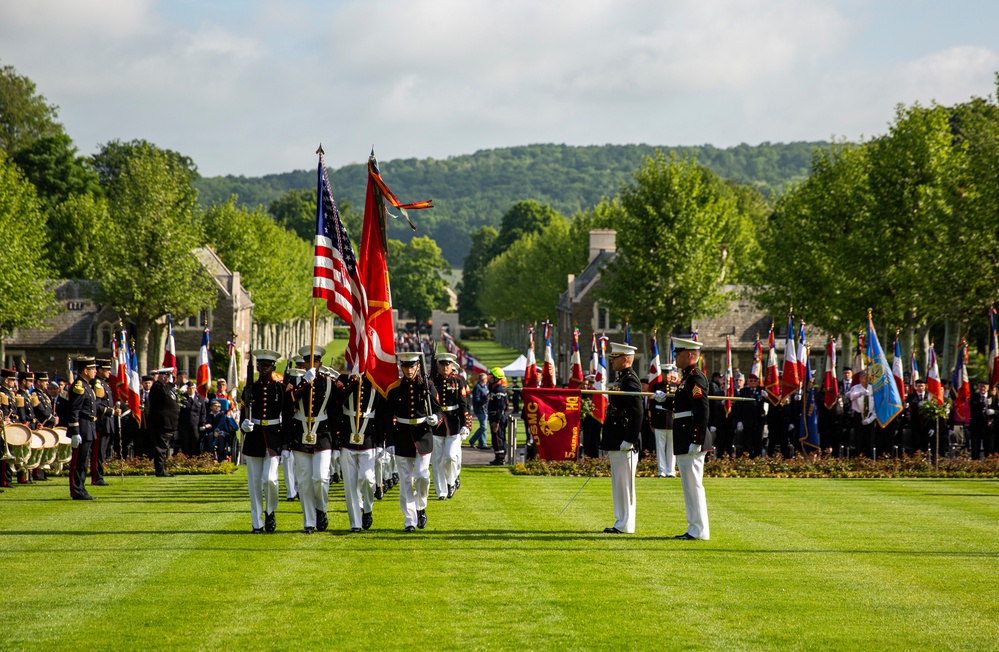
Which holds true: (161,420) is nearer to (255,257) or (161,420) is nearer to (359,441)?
(359,441)

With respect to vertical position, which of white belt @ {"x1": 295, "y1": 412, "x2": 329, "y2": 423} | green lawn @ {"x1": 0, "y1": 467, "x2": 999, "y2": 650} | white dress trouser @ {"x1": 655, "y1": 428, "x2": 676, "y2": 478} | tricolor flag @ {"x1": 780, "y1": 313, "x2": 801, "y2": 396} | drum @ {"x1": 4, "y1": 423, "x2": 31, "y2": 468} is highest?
tricolor flag @ {"x1": 780, "y1": 313, "x2": 801, "y2": 396}

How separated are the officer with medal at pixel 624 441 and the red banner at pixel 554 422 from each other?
339 inches

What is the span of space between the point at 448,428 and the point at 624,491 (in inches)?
197

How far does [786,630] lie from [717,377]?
73.0 ft

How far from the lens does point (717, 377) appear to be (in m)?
31.2

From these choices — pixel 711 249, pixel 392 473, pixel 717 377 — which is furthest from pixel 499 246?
pixel 392 473

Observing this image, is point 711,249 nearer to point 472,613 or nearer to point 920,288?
point 920,288

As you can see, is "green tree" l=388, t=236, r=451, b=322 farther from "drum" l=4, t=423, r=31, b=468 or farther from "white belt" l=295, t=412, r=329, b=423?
"white belt" l=295, t=412, r=329, b=423

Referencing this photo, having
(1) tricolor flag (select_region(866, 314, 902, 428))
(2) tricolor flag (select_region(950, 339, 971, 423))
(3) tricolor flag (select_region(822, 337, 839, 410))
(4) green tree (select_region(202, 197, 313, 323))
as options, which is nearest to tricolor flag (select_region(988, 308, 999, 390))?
(2) tricolor flag (select_region(950, 339, 971, 423))

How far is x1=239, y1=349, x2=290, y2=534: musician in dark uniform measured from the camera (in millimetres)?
14586

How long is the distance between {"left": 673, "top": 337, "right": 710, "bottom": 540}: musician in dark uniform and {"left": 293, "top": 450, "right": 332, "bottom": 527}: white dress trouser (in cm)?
439

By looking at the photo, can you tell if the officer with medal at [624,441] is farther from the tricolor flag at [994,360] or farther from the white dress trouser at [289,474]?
the tricolor flag at [994,360]

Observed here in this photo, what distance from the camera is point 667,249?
56.3 metres

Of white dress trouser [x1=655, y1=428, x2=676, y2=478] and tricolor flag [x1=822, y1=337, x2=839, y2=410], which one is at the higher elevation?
tricolor flag [x1=822, y1=337, x2=839, y2=410]
